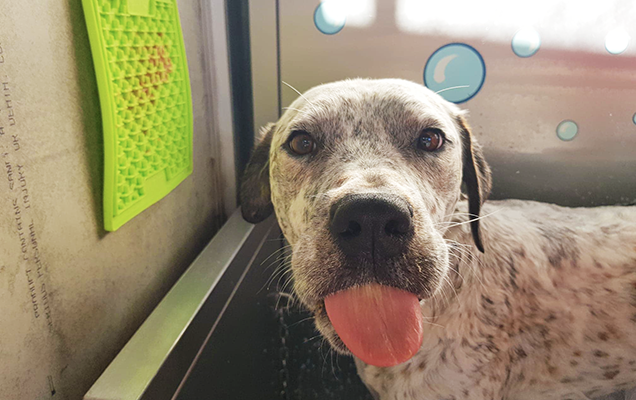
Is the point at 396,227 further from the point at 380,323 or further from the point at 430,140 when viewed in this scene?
the point at 430,140

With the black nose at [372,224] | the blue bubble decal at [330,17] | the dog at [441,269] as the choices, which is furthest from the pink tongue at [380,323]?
the blue bubble decal at [330,17]

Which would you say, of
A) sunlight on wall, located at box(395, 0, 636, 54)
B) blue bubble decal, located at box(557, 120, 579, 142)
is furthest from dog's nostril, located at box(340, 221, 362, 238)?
blue bubble decal, located at box(557, 120, 579, 142)

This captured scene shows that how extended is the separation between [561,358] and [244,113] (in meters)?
1.61

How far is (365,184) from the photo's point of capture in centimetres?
98

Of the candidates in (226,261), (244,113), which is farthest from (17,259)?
(244,113)

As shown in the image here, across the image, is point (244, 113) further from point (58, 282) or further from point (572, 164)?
point (572, 164)

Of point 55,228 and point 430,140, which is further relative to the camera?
point 430,140

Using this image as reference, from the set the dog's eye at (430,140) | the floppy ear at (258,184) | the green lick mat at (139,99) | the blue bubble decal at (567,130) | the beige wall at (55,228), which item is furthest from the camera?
the blue bubble decal at (567,130)

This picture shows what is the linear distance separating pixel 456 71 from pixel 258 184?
1.00 meters

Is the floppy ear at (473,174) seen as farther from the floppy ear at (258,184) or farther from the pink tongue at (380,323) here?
the floppy ear at (258,184)

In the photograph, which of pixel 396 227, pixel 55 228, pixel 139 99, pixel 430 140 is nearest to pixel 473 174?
pixel 430 140

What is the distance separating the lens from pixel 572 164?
1.95 metres

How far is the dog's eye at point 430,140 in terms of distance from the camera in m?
1.26

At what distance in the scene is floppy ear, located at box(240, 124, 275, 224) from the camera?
1.62 metres
